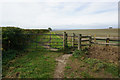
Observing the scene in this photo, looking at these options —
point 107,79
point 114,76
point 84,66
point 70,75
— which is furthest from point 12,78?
point 114,76

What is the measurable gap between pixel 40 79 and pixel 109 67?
9.78ft

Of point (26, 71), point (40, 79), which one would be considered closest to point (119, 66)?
point (40, 79)

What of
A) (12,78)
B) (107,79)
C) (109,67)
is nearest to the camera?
(107,79)

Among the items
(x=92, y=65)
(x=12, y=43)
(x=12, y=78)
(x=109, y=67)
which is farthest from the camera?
(x=12, y=43)

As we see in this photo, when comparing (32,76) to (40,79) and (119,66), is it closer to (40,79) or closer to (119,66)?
(40,79)

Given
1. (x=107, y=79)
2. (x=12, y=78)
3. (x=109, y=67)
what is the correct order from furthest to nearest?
1. (x=109, y=67)
2. (x=12, y=78)
3. (x=107, y=79)

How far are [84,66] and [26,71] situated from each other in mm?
2741

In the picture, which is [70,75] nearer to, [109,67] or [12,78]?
[109,67]

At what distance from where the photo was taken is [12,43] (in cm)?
622

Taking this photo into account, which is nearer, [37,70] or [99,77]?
[99,77]

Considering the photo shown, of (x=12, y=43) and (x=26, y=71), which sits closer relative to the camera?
(x=26, y=71)

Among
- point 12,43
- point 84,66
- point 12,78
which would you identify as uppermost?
point 12,43

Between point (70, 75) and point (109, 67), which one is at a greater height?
point (109, 67)

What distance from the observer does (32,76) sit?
114 inches
